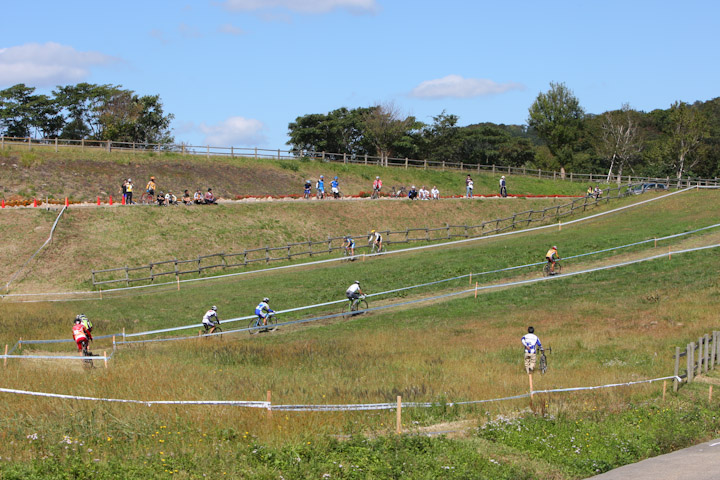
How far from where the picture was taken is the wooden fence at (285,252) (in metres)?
45.4

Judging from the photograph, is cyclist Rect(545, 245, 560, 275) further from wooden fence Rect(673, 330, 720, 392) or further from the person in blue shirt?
the person in blue shirt

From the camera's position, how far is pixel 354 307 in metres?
32.7

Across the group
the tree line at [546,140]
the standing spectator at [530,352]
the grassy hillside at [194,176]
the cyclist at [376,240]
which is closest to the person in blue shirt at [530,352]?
the standing spectator at [530,352]

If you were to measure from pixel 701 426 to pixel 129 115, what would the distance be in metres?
90.8

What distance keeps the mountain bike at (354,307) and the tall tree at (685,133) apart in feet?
229

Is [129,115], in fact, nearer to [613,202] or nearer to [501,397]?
[613,202]

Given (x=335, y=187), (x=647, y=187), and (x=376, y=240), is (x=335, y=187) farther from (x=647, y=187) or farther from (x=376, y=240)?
(x=647, y=187)

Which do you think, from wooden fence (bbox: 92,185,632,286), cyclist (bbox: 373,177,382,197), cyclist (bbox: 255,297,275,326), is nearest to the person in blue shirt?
cyclist (bbox: 255,297,275,326)

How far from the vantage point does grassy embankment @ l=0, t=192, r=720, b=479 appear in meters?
12.4

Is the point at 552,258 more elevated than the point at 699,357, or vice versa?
the point at 552,258

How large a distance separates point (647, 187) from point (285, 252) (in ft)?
116

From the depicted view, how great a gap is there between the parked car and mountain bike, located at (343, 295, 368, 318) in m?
41.3

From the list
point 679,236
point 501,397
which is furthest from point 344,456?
point 679,236

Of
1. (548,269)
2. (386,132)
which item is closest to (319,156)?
(386,132)
